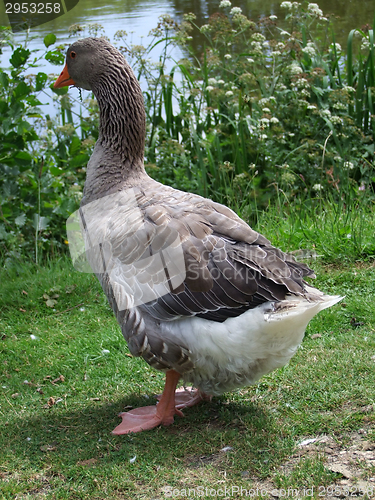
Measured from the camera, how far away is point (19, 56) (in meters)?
5.07

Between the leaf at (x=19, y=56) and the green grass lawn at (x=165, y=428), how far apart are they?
2.46 meters

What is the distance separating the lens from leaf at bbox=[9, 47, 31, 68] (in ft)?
16.5

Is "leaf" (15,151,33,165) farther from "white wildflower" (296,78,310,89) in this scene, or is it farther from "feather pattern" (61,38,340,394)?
"white wildflower" (296,78,310,89)

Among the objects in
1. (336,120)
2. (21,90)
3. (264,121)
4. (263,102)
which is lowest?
(336,120)

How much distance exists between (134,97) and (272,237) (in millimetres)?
2162

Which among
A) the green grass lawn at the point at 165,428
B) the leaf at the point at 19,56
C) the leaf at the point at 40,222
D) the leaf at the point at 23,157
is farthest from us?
the leaf at the point at 40,222

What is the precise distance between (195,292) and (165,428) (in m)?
0.90

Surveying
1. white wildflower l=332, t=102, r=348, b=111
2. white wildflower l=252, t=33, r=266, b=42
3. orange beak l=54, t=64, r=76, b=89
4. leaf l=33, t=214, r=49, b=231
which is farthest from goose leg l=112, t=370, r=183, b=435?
white wildflower l=252, t=33, r=266, b=42

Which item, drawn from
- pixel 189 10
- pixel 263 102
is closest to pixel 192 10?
pixel 189 10

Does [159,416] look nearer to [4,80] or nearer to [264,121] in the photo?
[4,80]

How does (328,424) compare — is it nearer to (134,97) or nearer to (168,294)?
(168,294)

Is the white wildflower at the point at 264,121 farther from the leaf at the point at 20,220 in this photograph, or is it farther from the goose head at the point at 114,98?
the leaf at the point at 20,220

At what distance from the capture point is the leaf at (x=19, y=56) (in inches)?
198

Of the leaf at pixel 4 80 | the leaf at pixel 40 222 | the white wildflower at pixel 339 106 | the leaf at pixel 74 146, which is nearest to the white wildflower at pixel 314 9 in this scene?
the white wildflower at pixel 339 106
